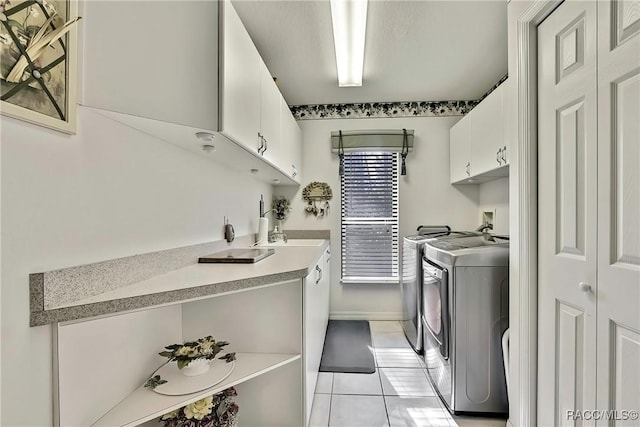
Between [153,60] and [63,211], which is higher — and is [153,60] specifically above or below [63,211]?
above

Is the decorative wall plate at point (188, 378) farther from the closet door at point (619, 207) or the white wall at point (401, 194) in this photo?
the white wall at point (401, 194)

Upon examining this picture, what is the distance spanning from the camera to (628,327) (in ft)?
3.05

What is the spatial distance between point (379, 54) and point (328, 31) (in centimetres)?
47

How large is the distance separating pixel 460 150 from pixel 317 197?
5.10 feet

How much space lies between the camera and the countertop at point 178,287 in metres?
0.79

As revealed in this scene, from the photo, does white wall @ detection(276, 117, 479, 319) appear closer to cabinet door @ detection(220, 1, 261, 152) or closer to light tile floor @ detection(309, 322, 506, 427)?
light tile floor @ detection(309, 322, 506, 427)

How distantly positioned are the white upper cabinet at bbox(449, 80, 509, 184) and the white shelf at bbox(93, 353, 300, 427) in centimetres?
199

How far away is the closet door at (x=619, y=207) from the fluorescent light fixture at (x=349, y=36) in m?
1.05

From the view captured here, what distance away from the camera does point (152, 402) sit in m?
1.01

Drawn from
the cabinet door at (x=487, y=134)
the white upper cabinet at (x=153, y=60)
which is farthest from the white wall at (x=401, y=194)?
the white upper cabinet at (x=153, y=60)

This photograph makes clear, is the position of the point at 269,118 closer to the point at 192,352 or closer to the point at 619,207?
the point at 192,352

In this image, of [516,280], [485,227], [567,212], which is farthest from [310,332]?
[485,227]

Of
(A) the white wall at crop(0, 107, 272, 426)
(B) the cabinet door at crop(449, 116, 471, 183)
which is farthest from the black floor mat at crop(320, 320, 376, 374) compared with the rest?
(B) the cabinet door at crop(449, 116, 471, 183)

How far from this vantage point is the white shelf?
936 millimetres
